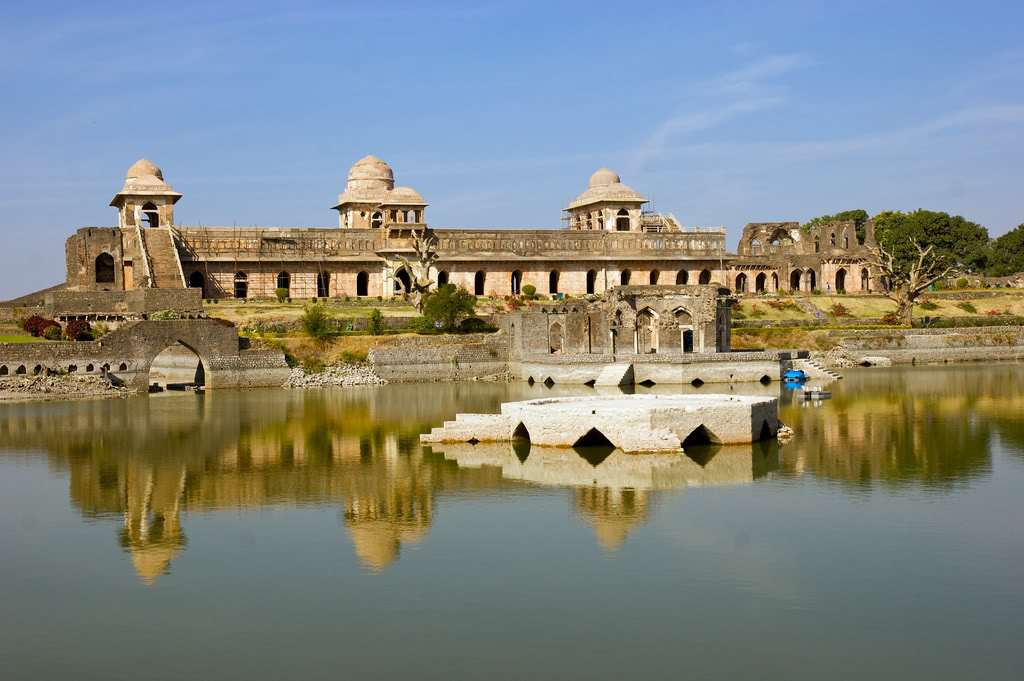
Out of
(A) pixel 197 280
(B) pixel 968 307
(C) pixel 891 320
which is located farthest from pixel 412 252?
(B) pixel 968 307

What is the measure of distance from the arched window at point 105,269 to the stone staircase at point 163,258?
1772 mm

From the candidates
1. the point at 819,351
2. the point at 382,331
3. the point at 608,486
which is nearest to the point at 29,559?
the point at 608,486

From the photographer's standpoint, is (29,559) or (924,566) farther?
(29,559)

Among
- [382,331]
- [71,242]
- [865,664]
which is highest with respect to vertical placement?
[71,242]

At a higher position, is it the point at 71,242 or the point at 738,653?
the point at 71,242

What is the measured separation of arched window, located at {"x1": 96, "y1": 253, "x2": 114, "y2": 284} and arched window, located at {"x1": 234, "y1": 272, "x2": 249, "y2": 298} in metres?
6.27

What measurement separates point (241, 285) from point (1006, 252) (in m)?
54.1

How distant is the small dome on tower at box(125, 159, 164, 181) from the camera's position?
56.7 metres

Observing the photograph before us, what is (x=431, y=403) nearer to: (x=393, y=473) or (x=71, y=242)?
(x=393, y=473)

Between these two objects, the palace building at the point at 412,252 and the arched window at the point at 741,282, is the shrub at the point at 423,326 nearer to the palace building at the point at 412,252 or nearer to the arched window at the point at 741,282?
the palace building at the point at 412,252

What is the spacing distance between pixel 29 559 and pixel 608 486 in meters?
8.97

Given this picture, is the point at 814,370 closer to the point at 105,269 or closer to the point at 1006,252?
the point at 105,269

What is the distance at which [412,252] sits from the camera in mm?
58312

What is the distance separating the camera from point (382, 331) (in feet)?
148
